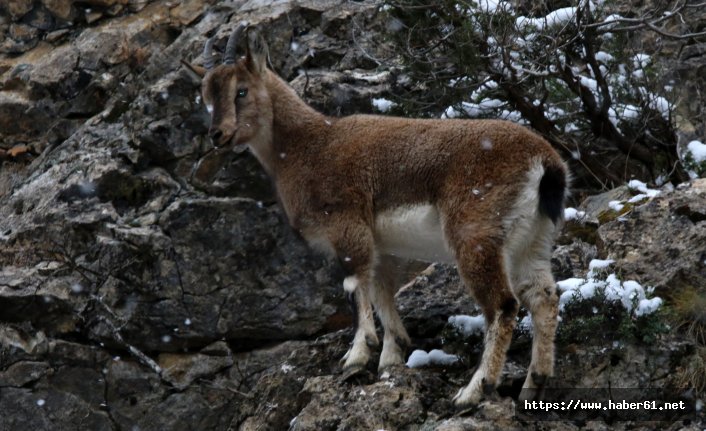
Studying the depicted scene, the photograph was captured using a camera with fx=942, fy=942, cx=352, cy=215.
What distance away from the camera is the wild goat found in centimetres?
681

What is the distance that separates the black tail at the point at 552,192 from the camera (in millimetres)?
7016

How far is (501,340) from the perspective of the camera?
6.68 m

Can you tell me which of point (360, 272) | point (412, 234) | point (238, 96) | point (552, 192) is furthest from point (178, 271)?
point (552, 192)

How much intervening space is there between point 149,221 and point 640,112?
563 centimetres

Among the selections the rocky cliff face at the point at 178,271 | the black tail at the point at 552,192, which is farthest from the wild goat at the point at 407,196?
the rocky cliff face at the point at 178,271

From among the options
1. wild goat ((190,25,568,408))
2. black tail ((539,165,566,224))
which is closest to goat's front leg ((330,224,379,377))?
wild goat ((190,25,568,408))

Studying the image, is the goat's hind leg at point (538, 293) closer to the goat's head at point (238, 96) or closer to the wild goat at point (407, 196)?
the wild goat at point (407, 196)

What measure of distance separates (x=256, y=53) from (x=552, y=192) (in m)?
3.31

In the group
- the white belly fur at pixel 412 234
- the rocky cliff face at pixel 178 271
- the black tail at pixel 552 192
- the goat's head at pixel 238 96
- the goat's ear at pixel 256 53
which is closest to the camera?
the black tail at pixel 552 192

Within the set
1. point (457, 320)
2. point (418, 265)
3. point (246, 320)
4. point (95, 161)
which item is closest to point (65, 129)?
point (95, 161)

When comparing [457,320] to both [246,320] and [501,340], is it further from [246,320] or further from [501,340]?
[246,320]

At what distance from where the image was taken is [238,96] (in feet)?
28.4

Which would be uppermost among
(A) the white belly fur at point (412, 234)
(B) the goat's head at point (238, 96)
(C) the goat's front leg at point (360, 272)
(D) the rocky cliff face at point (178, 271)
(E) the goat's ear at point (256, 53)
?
(E) the goat's ear at point (256, 53)

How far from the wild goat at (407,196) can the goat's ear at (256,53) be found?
0.5 inches
